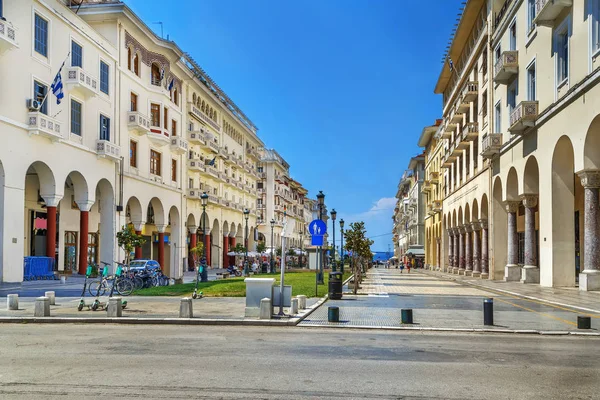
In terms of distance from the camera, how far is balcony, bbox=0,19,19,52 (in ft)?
87.9

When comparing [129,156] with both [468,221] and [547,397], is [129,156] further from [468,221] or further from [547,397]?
[547,397]

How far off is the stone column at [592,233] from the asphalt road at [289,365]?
12.1 metres

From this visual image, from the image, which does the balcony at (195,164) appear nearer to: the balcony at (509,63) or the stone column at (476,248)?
the stone column at (476,248)

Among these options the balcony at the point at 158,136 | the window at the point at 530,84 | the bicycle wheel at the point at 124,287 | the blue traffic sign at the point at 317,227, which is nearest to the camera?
the blue traffic sign at the point at 317,227

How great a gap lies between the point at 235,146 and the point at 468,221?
35.6m

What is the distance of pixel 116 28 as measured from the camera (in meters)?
39.7

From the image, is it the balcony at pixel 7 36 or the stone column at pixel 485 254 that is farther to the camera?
the stone column at pixel 485 254

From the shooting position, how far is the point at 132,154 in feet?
141

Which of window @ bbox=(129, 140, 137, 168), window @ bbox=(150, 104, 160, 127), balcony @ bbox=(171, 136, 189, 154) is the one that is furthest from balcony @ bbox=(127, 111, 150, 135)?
balcony @ bbox=(171, 136, 189, 154)

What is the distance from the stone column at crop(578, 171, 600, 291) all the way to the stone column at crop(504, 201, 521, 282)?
442 inches

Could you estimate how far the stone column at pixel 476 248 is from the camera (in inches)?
1783

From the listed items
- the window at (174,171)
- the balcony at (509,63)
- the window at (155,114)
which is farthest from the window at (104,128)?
the balcony at (509,63)

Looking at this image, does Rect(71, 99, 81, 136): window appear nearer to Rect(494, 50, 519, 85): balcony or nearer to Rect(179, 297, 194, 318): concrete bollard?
Rect(179, 297, 194, 318): concrete bollard

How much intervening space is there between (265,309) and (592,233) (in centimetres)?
1559
